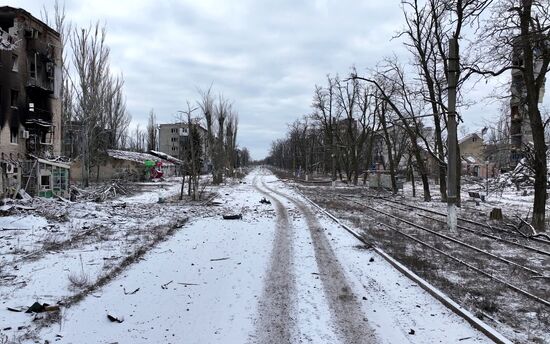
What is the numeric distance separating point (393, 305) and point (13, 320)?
216 inches

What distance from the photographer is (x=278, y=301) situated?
7457 mm

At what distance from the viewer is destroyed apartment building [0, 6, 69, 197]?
26906 millimetres

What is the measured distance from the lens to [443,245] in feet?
42.9

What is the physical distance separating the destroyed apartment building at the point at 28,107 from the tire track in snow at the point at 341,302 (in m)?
20.5

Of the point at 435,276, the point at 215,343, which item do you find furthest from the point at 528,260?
the point at 215,343

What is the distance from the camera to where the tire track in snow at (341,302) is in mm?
5983

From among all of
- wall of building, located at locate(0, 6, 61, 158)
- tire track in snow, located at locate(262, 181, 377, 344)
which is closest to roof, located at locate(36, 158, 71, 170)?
wall of building, located at locate(0, 6, 61, 158)

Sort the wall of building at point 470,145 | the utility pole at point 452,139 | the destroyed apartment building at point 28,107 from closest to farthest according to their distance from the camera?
the utility pole at point 452,139, the destroyed apartment building at point 28,107, the wall of building at point 470,145

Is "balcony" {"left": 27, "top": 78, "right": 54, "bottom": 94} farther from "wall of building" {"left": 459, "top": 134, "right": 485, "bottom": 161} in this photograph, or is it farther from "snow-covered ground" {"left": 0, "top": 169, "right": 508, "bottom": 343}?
"wall of building" {"left": 459, "top": 134, "right": 485, "bottom": 161}

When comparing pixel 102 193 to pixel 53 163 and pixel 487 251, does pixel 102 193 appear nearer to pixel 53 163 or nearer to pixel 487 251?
pixel 53 163

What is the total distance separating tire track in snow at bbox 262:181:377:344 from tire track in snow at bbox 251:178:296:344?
2.09 ft

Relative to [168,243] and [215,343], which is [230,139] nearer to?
[168,243]

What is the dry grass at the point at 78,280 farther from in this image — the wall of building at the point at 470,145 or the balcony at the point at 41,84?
the wall of building at the point at 470,145

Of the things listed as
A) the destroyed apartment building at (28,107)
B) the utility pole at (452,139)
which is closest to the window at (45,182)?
the destroyed apartment building at (28,107)
